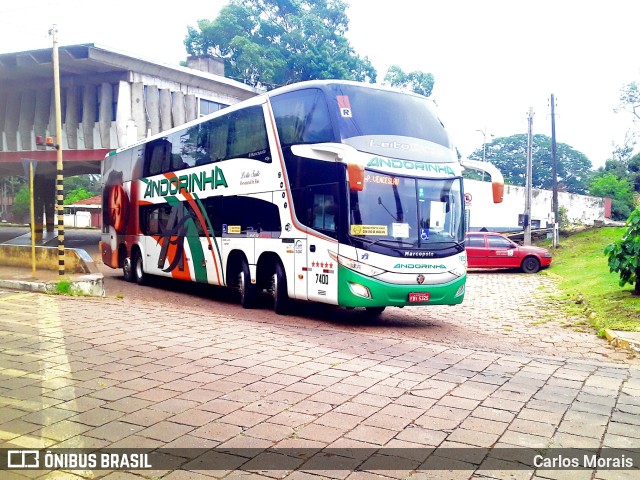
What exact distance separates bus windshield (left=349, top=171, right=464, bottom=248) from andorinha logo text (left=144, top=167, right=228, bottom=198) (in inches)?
172

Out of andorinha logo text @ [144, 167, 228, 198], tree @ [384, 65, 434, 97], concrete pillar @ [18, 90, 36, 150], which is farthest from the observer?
tree @ [384, 65, 434, 97]

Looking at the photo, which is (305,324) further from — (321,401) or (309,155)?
(321,401)

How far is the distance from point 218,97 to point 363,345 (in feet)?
87.7

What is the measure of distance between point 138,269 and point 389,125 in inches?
430

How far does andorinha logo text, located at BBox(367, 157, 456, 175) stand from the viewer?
10.2 meters

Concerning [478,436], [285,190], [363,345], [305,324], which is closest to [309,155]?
[285,190]

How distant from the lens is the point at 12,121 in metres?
29.8

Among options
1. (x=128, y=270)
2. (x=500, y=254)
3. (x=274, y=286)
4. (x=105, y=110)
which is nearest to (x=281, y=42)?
(x=105, y=110)

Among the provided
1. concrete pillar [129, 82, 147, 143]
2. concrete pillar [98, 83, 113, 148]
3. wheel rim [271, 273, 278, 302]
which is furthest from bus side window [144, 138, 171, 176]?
concrete pillar [98, 83, 113, 148]

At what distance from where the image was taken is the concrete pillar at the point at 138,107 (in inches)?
1081

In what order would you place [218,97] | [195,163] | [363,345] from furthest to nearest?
[218,97] < [195,163] < [363,345]

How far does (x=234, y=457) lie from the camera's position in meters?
4.17

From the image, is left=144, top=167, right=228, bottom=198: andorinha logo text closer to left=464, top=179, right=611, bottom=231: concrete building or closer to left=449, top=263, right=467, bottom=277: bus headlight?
left=449, top=263, right=467, bottom=277: bus headlight

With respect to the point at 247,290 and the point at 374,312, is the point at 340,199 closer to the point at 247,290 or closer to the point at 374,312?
the point at 374,312
